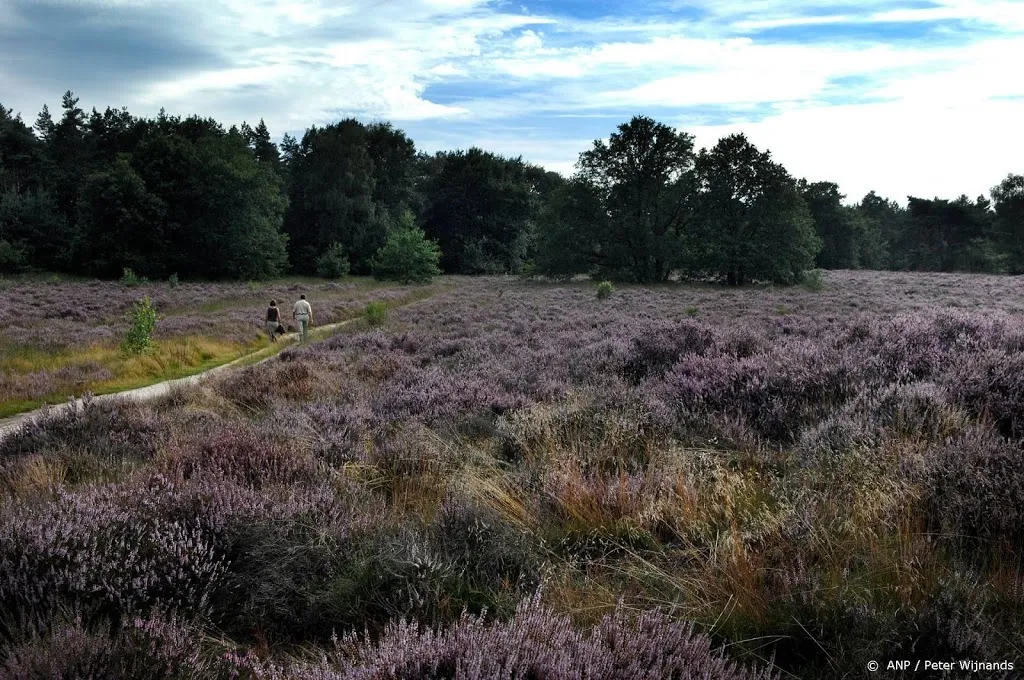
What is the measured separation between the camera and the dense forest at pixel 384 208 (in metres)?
45.4

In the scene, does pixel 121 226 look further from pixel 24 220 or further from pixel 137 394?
pixel 137 394

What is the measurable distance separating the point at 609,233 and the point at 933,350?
41951mm

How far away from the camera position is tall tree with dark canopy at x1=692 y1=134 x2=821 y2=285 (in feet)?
139

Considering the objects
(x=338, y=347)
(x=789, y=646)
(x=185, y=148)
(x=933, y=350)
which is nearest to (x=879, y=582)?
(x=789, y=646)

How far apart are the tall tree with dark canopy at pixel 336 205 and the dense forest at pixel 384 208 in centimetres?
15

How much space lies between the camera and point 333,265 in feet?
179

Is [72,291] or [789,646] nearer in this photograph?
[789,646]

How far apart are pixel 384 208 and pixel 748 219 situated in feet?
131

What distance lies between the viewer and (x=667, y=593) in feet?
9.30

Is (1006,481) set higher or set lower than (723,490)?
higher

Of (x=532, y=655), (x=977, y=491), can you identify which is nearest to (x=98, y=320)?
(x=532, y=655)

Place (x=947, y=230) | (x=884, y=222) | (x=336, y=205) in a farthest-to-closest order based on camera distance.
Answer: (x=884, y=222) < (x=947, y=230) < (x=336, y=205)

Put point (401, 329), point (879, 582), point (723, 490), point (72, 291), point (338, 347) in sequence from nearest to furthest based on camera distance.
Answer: point (879, 582) < point (723, 490) < point (338, 347) < point (401, 329) < point (72, 291)

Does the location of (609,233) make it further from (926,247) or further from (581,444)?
(926,247)
